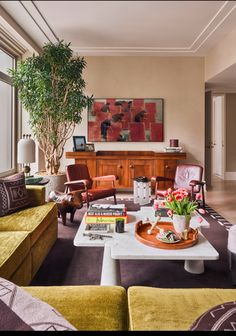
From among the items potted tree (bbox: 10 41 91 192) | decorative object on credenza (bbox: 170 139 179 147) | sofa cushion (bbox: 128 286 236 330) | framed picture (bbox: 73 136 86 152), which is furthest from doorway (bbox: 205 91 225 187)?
sofa cushion (bbox: 128 286 236 330)

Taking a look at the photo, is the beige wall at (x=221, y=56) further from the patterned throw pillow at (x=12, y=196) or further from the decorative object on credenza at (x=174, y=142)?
the patterned throw pillow at (x=12, y=196)

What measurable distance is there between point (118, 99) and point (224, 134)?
3195 mm

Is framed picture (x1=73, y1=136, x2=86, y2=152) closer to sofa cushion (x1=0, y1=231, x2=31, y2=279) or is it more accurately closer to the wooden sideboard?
the wooden sideboard

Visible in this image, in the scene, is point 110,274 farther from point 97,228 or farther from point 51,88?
point 51,88

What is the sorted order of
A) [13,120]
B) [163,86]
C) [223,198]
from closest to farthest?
[13,120], [223,198], [163,86]

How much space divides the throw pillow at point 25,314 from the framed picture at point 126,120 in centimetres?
434

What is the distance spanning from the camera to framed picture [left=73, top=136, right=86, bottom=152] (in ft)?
16.3

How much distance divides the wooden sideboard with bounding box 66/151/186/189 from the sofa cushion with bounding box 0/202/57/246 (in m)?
2.31

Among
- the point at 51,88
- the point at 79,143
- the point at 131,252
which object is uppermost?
the point at 51,88

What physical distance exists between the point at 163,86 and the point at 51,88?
2.29 meters

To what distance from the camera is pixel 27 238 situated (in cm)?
186

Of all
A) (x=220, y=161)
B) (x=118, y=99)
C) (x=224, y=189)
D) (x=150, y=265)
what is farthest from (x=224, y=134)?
(x=150, y=265)

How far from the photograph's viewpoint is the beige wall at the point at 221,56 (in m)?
3.87

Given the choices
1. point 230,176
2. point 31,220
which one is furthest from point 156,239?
point 230,176
